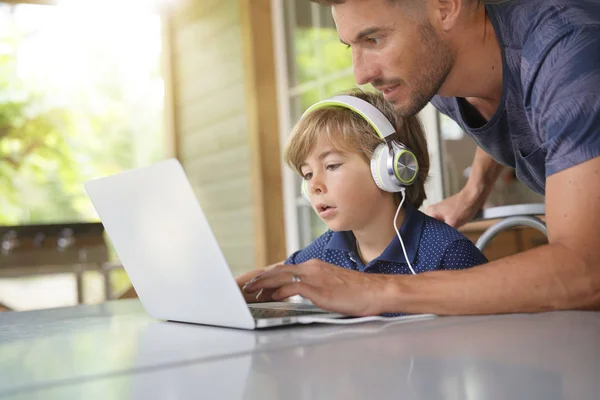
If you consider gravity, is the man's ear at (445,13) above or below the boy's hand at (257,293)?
above

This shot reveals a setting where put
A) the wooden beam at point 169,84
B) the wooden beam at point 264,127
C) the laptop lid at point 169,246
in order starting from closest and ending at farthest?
the laptop lid at point 169,246 < the wooden beam at point 264,127 < the wooden beam at point 169,84

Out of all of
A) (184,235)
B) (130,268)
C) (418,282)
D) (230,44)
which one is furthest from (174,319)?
(230,44)

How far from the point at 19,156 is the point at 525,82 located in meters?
8.27

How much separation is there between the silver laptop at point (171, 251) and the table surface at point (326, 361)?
0.13 feet

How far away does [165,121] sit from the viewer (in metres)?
6.32

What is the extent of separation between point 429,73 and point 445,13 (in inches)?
4.4

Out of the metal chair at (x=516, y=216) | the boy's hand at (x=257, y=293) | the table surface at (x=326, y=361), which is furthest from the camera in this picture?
the metal chair at (x=516, y=216)

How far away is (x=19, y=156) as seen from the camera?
8422 millimetres

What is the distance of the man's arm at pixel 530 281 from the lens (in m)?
0.79

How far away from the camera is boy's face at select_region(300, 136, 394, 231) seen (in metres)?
1.44

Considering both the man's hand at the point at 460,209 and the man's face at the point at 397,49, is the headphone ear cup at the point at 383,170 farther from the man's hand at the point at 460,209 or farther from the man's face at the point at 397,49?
the man's hand at the point at 460,209

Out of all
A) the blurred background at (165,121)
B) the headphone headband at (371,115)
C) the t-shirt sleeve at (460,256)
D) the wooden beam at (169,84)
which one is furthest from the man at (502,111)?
the wooden beam at (169,84)

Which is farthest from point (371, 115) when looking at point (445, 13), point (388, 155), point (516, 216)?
point (516, 216)

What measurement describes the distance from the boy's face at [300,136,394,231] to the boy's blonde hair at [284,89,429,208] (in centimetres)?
2
